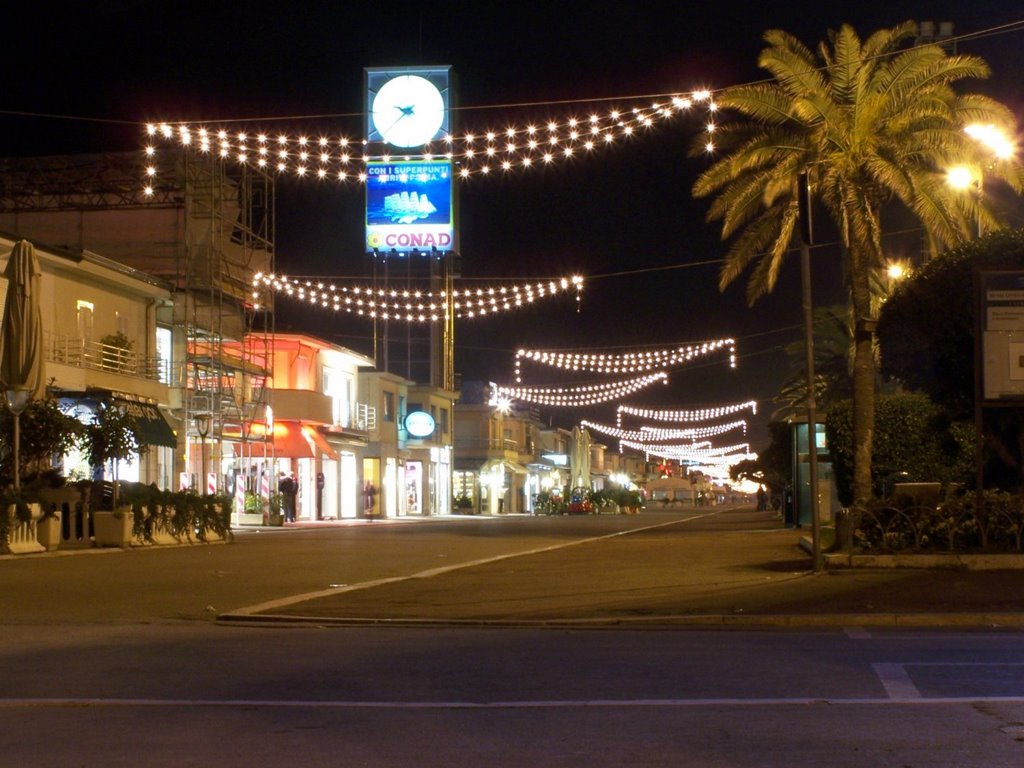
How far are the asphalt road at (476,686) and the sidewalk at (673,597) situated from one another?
0.13 metres

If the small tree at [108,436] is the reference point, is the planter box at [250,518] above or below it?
below

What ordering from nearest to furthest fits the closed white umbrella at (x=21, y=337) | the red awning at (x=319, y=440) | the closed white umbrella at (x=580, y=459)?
the closed white umbrella at (x=21, y=337) < the red awning at (x=319, y=440) < the closed white umbrella at (x=580, y=459)

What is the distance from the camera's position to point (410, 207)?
60812 millimetres

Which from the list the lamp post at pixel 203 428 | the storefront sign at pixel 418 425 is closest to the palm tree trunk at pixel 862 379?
the lamp post at pixel 203 428

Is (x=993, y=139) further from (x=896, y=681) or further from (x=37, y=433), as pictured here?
(x=37, y=433)

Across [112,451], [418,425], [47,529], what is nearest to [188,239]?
[112,451]

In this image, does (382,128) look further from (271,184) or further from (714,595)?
(714,595)

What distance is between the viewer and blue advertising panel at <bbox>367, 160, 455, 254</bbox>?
6059 centimetres

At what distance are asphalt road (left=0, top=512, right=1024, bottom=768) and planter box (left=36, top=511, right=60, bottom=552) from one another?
8.03m

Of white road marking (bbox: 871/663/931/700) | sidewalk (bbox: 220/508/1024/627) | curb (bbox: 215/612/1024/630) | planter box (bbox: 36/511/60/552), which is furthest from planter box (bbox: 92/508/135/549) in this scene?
white road marking (bbox: 871/663/931/700)

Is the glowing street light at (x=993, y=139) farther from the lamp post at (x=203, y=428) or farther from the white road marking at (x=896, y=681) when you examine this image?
the lamp post at (x=203, y=428)

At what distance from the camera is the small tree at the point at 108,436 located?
29.5 meters

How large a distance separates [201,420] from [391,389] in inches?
916

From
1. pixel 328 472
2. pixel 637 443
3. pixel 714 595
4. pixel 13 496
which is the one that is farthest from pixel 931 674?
pixel 637 443
